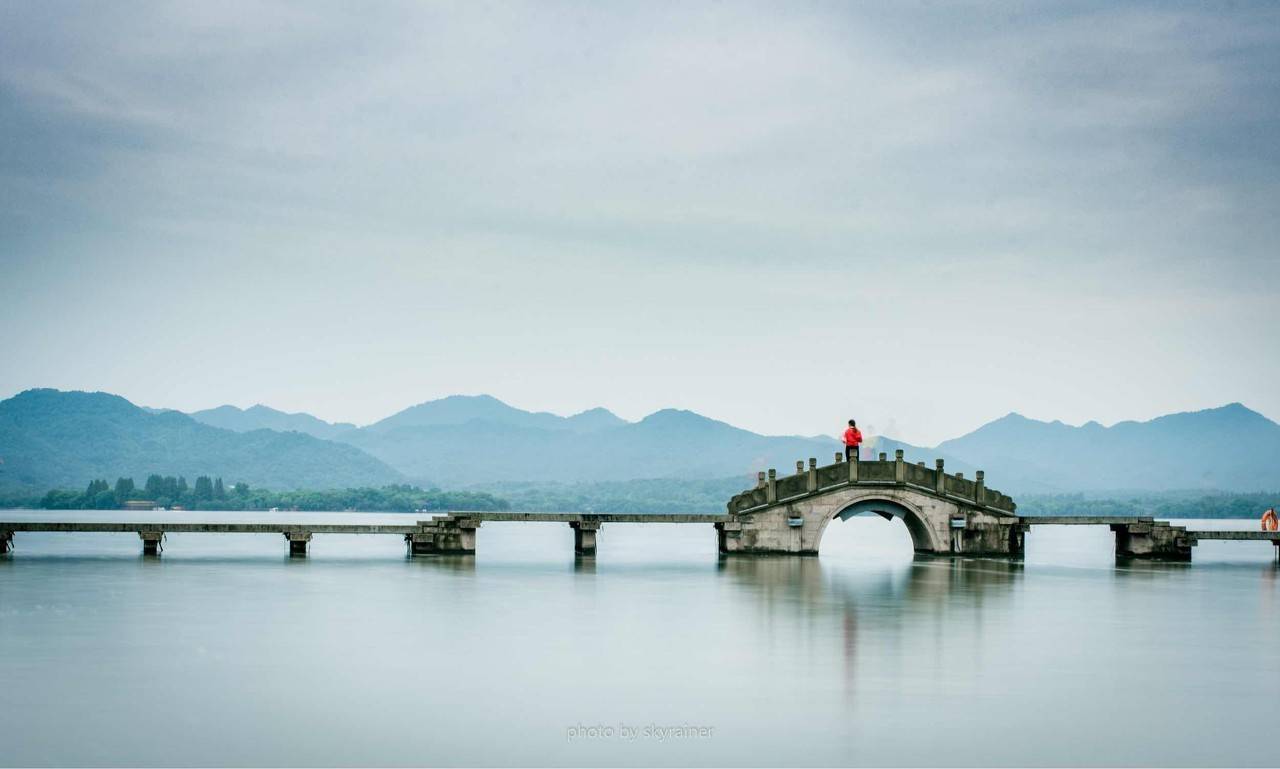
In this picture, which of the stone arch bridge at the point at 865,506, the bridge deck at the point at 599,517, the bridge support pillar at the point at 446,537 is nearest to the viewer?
the bridge deck at the point at 599,517

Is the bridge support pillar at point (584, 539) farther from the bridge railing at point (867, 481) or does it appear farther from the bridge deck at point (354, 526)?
the bridge railing at point (867, 481)

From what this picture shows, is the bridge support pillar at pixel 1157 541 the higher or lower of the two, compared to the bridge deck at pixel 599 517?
lower

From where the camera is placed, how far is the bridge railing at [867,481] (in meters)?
59.1

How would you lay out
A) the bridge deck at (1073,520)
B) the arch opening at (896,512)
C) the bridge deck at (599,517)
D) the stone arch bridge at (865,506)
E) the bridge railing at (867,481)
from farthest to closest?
the bridge deck at (1073,520), the arch opening at (896,512), the stone arch bridge at (865,506), the bridge railing at (867,481), the bridge deck at (599,517)

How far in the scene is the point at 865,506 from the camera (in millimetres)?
61156

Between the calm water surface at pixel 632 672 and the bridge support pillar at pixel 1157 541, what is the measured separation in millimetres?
15201

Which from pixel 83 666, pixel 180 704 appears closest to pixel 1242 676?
pixel 180 704

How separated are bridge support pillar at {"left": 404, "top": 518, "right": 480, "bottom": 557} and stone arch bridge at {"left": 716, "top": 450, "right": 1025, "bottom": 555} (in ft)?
38.9

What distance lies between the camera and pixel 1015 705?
77.8 feet

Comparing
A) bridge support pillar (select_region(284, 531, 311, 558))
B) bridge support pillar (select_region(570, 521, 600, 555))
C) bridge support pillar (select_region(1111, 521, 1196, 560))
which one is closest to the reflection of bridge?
bridge support pillar (select_region(284, 531, 311, 558))

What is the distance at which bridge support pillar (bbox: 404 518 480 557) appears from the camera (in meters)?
62.8

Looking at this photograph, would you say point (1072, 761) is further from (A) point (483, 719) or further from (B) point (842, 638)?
(B) point (842, 638)

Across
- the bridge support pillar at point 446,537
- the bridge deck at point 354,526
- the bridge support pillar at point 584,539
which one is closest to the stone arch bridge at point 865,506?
the bridge deck at point 354,526

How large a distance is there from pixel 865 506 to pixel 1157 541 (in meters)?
16.6
